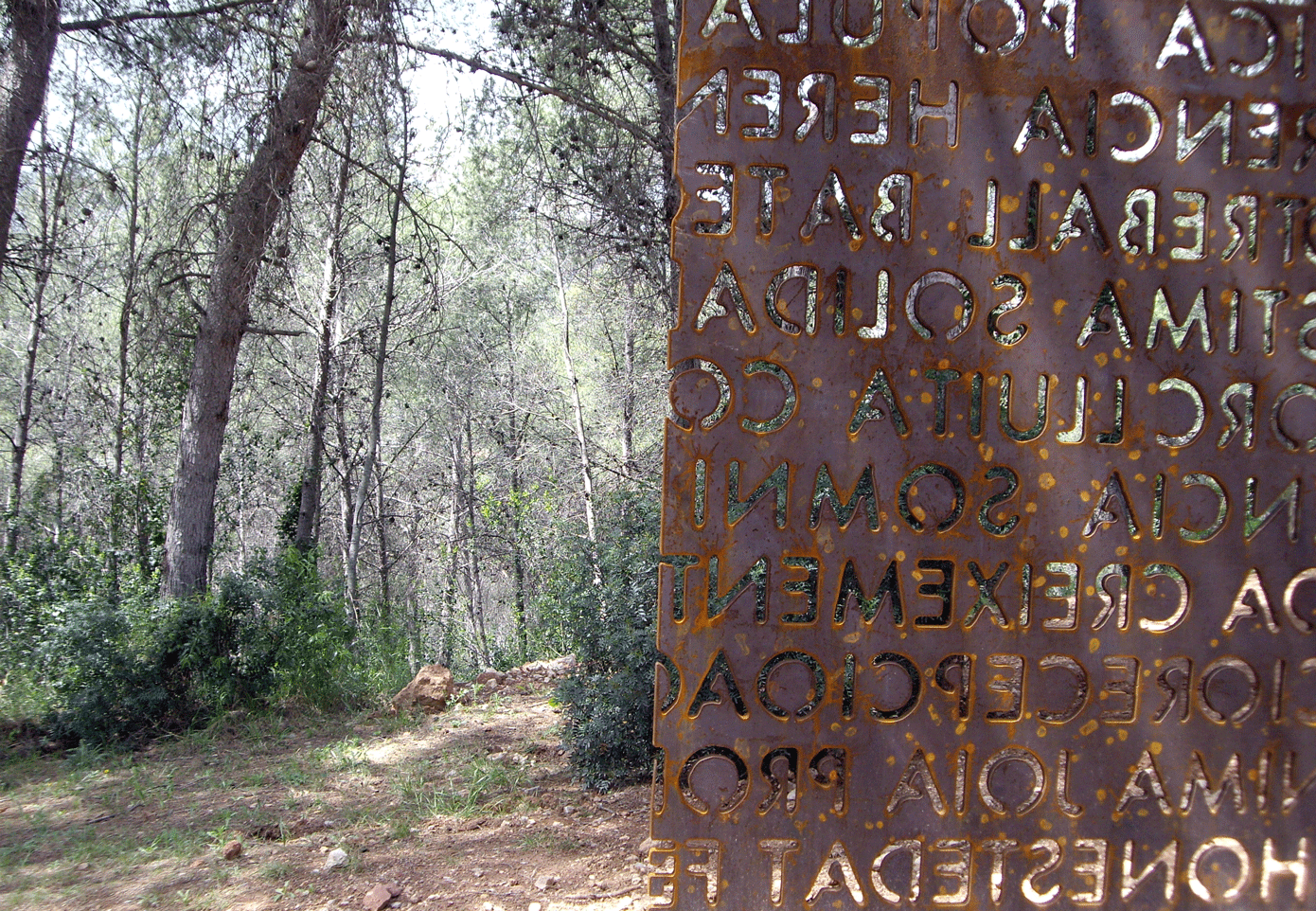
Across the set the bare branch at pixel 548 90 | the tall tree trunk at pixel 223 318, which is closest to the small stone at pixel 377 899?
the tall tree trunk at pixel 223 318

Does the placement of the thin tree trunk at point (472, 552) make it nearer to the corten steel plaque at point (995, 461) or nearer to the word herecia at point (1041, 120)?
the corten steel plaque at point (995, 461)

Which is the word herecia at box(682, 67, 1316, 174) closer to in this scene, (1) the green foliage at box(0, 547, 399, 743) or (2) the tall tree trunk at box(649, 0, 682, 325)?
(2) the tall tree trunk at box(649, 0, 682, 325)

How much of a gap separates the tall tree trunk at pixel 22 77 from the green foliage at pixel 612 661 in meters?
4.57

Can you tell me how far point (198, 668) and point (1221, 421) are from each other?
6.64m

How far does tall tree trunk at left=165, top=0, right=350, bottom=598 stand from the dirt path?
5.74 ft

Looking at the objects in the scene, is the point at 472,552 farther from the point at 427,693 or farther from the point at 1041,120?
the point at 1041,120

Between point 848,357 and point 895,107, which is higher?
point 895,107

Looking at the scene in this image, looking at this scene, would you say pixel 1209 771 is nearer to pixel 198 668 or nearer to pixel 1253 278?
pixel 1253 278

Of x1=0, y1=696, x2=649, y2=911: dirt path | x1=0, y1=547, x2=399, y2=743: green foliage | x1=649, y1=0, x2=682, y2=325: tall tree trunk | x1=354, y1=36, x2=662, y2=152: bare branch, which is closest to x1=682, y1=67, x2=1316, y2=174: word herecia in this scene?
x1=0, y1=696, x2=649, y2=911: dirt path

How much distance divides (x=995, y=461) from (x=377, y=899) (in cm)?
288

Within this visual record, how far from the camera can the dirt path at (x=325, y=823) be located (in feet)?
11.9

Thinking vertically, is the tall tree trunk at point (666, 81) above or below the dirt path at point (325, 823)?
above

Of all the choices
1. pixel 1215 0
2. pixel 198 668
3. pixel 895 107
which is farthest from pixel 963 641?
pixel 198 668

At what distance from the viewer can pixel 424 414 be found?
59.0 feet
